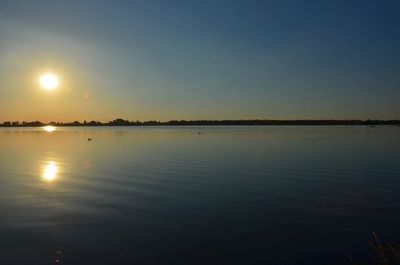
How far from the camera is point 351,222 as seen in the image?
59.1ft

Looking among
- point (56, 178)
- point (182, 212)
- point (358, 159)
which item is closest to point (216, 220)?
point (182, 212)

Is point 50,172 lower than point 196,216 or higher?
lower

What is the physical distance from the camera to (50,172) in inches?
1453

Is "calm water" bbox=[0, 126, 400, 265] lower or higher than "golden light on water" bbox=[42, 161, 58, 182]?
higher

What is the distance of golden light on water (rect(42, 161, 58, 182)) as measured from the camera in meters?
32.9

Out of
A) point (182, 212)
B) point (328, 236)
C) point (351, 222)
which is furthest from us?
point (182, 212)

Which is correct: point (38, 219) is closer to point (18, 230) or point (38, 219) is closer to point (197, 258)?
point (18, 230)

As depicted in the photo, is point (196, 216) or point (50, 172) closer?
point (196, 216)

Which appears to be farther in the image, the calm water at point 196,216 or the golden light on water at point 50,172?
the golden light on water at point 50,172

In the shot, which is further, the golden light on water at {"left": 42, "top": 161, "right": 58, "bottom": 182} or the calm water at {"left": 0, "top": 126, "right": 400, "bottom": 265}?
the golden light on water at {"left": 42, "top": 161, "right": 58, "bottom": 182}

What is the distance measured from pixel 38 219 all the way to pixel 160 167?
68.1 feet

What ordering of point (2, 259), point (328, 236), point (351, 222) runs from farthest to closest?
point (351, 222)
point (328, 236)
point (2, 259)

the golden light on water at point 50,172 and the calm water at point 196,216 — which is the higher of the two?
the calm water at point 196,216

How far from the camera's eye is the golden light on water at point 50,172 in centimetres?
3294
